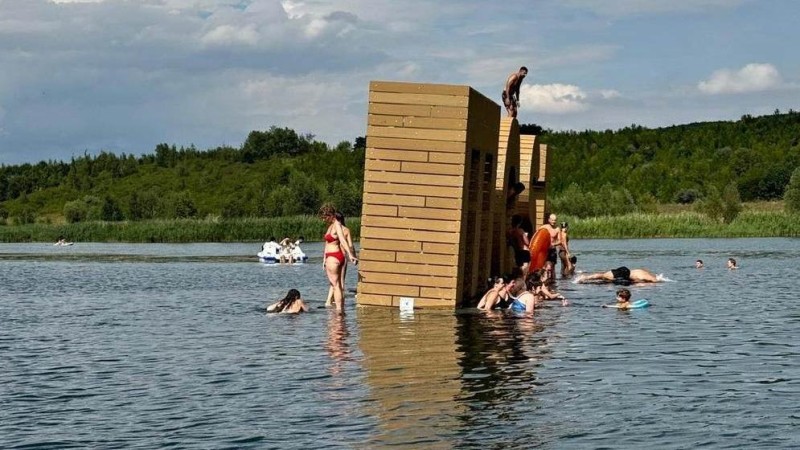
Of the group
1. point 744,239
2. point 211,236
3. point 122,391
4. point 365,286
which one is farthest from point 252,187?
point 122,391

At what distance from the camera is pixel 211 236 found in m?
76.2

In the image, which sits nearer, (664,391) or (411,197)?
(664,391)

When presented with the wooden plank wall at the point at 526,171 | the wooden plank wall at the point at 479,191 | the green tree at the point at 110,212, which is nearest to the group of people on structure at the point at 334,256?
the wooden plank wall at the point at 479,191

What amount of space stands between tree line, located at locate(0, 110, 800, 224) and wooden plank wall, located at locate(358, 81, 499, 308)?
85826 mm

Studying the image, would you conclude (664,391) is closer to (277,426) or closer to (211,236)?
(277,426)

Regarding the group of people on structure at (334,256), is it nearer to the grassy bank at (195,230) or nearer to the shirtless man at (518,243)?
the shirtless man at (518,243)

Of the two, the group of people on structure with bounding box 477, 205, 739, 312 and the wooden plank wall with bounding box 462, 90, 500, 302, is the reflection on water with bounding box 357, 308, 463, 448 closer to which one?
the group of people on structure with bounding box 477, 205, 739, 312

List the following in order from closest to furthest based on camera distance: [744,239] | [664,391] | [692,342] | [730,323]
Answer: [664,391], [692,342], [730,323], [744,239]

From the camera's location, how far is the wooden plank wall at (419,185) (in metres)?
22.4

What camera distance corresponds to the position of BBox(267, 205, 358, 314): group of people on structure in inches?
895

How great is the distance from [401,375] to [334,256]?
26.5ft

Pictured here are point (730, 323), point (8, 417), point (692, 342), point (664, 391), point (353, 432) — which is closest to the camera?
point (353, 432)

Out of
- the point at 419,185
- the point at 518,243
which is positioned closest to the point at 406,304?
the point at 419,185

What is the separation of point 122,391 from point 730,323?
11418 mm
